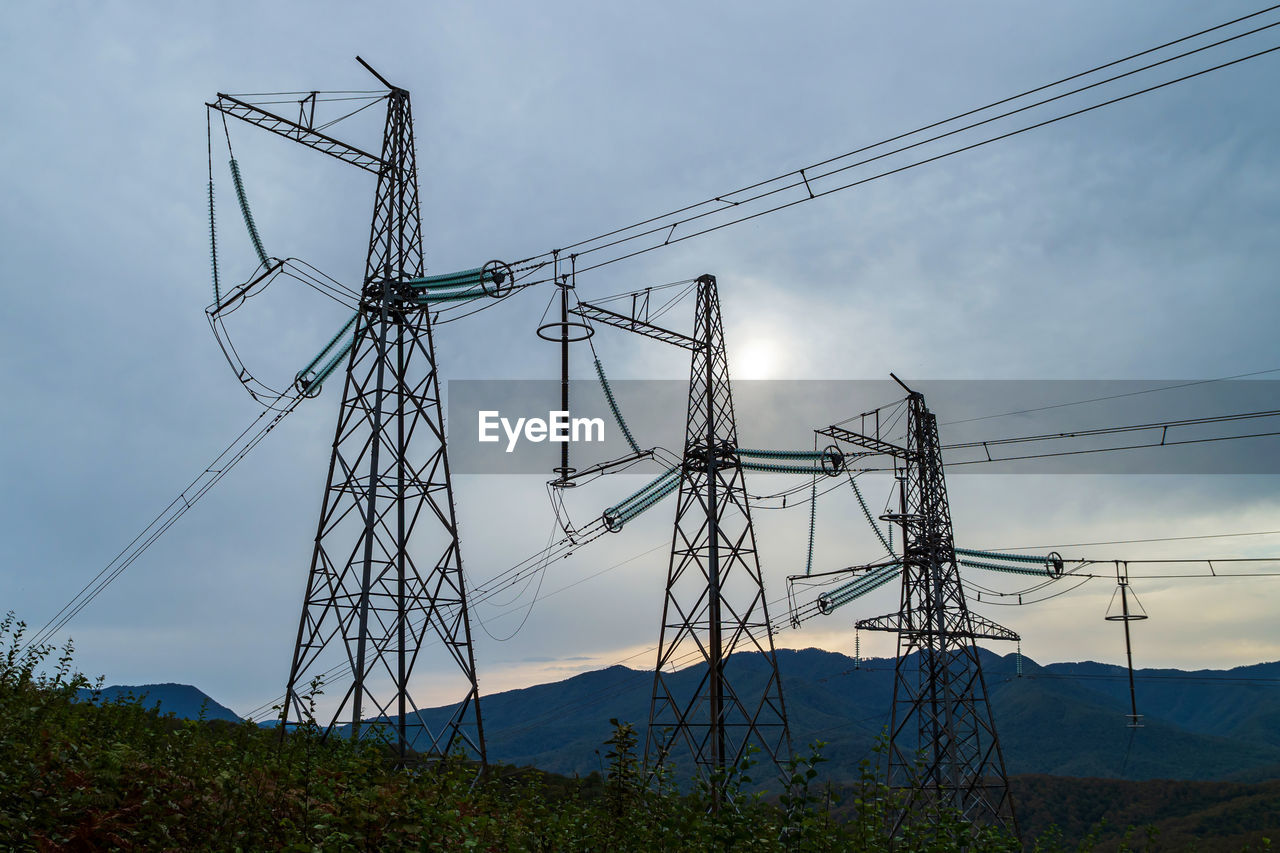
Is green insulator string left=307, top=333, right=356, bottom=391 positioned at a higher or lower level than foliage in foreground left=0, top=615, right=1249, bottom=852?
higher

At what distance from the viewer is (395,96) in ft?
85.8

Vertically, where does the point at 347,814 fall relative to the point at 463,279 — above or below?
below

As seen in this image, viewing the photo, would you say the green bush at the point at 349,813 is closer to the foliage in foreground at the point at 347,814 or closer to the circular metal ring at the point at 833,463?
the foliage in foreground at the point at 347,814

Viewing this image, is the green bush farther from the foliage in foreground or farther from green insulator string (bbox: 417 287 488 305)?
green insulator string (bbox: 417 287 488 305)

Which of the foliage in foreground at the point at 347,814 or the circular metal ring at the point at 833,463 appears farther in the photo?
the circular metal ring at the point at 833,463

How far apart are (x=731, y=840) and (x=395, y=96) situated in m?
23.4

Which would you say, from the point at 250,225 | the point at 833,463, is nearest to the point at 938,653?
the point at 833,463

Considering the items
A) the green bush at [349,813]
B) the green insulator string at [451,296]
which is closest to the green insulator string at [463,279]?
the green insulator string at [451,296]

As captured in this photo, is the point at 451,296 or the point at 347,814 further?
the point at 451,296

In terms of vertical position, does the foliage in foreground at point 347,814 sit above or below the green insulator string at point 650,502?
below

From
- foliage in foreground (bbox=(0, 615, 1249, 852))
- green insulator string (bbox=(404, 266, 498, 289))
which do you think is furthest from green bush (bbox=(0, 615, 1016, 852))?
green insulator string (bbox=(404, 266, 498, 289))

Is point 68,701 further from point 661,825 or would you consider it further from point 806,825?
point 806,825

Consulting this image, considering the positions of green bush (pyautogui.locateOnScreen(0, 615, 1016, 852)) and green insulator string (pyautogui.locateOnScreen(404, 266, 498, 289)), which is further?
green insulator string (pyautogui.locateOnScreen(404, 266, 498, 289))

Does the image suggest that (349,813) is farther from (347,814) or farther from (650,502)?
(650,502)
